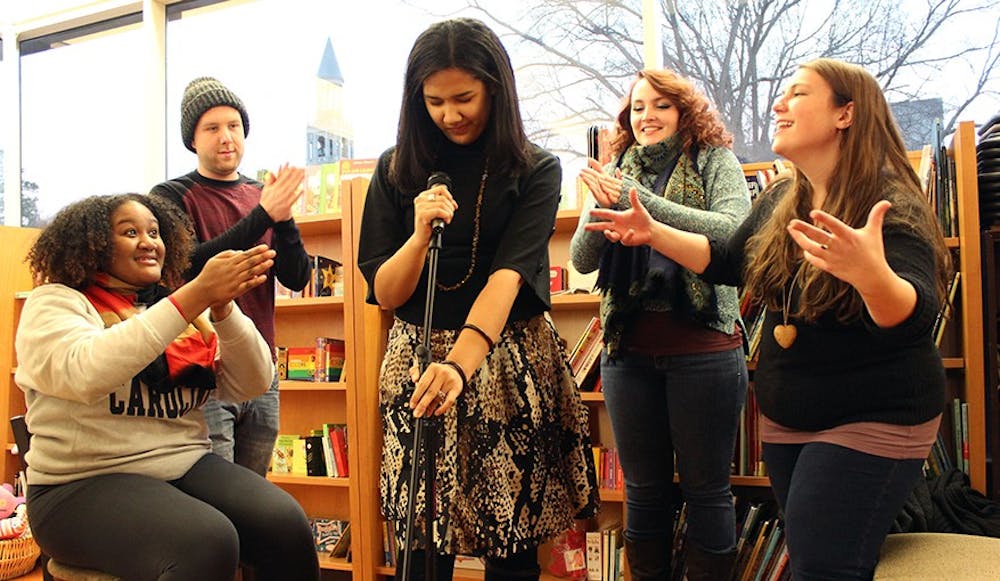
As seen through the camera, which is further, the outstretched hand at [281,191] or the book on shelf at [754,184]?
the book on shelf at [754,184]

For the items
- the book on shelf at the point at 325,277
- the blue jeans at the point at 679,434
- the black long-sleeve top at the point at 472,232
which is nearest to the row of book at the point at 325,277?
the book on shelf at the point at 325,277

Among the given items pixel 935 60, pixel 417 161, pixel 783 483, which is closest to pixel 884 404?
pixel 783 483

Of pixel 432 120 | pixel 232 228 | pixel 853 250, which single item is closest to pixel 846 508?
pixel 853 250

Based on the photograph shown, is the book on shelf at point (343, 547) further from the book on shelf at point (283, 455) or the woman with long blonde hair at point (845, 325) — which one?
the woman with long blonde hair at point (845, 325)

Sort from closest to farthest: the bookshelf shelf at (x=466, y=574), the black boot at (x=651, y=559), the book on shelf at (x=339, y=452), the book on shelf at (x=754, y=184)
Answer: the black boot at (x=651, y=559) < the book on shelf at (x=754, y=184) < the bookshelf shelf at (x=466, y=574) < the book on shelf at (x=339, y=452)

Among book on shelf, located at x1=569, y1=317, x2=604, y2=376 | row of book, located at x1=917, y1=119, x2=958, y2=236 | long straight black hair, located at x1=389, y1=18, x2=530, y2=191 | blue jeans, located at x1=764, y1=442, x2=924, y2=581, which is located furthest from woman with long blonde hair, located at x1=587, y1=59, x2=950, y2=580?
book on shelf, located at x1=569, y1=317, x2=604, y2=376

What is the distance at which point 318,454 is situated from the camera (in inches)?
127

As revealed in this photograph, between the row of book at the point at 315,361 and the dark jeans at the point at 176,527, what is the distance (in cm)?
157

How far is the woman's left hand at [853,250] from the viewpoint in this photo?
1163 millimetres

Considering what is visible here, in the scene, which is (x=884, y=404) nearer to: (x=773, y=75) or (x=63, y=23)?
(x=773, y=75)

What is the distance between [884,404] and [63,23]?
4.84 metres

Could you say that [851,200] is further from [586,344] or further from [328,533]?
[328,533]

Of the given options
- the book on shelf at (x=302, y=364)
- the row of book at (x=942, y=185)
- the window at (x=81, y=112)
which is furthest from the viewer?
the window at (x=81, y=112)

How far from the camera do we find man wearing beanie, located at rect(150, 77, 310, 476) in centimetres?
187
